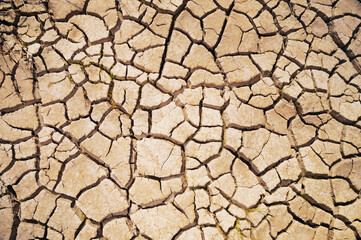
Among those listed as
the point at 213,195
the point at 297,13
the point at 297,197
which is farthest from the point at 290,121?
the point at 297,13

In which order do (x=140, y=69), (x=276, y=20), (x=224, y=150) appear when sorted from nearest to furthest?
(x=224, y=150)
(x=140, y=69)
(x=276, y=20)

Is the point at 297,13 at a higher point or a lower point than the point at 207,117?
higher

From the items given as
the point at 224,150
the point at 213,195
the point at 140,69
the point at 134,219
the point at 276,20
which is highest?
the point at 276,20

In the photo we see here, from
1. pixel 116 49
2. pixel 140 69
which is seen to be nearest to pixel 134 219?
pixel 140 69

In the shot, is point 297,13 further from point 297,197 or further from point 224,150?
point 297,197

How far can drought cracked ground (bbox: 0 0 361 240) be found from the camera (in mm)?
1814

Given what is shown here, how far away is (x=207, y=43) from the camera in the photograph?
224 centimetres

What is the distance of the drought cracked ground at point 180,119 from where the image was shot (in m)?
1.81

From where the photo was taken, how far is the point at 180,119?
6.69 feet

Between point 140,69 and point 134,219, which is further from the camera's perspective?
point 140,69

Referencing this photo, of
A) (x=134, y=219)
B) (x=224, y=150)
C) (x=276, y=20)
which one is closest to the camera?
(x=134, y=219)

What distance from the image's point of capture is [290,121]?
6.84 feet

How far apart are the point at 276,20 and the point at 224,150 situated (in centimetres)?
131

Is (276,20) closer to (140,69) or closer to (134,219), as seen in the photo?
(140,69)
